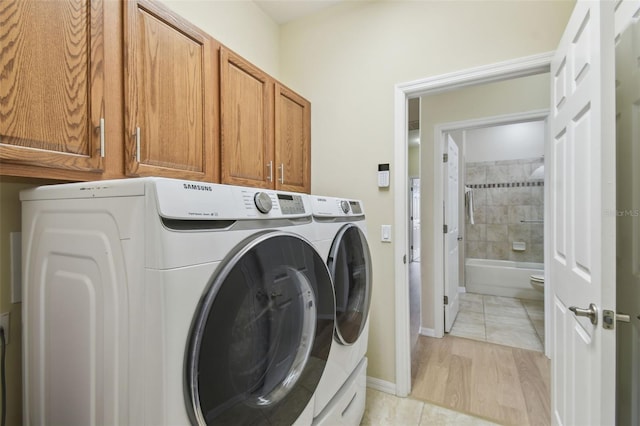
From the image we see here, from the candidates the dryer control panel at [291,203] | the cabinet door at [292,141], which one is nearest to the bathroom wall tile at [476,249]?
the cabinet door at [292,141]

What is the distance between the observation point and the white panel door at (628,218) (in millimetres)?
1059

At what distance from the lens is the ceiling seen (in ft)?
6.84

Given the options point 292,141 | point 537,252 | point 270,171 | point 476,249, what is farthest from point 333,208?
point 537,252

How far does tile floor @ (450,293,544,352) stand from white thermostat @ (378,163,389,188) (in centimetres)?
185

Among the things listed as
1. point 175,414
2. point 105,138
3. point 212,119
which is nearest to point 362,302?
point 175,414

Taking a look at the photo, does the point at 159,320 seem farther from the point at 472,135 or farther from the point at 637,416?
the point at 472,135

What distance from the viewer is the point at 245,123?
5.04 ft

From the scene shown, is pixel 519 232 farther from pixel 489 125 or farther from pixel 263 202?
pixel 263 202

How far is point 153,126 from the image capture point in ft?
3.58

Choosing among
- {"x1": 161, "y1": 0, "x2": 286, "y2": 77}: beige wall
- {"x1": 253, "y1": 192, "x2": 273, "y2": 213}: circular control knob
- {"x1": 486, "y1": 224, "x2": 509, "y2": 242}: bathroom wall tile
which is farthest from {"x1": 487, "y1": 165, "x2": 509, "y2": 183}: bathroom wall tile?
{"x1": 253, "y1": 192, "x2": 273, "y2": 213}: circular control knob

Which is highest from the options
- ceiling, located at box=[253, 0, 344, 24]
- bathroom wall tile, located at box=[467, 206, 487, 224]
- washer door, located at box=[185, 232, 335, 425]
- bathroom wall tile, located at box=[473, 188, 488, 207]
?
ceiling, located at box=[253, 0, 344, 24]

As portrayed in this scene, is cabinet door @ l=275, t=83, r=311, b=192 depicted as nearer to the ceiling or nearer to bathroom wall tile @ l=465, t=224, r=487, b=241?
the ceiling

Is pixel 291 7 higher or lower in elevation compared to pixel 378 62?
higher

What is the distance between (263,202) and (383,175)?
4.15ft
